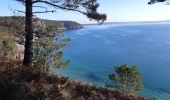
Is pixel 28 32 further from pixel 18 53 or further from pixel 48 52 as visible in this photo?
pixel 48 52

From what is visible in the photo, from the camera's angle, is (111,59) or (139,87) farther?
(111,59)

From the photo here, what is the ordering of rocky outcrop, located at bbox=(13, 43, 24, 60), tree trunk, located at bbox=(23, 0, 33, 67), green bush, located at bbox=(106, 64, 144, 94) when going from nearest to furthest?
1. tree trunk, located at bbox=(23, 0, 33, 67)
2. rocky outcrop, located at bbox=(13, 43, 24, 60)
3. green bush, located at bbox=(106, 64, 144, 94)

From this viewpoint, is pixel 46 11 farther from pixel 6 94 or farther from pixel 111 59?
pixel 111 59

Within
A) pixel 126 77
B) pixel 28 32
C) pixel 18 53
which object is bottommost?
pixel 126 77

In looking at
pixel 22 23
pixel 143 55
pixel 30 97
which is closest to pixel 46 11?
pixel 22 23

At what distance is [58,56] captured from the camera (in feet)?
185

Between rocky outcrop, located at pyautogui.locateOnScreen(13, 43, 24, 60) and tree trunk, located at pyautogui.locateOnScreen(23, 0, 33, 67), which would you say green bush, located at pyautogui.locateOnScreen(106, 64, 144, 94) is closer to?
rocky outcrop, located at pyautogui.locateOnScreen(13, 43, 24, 60)

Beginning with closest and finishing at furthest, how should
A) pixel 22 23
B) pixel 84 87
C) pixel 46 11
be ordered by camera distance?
pixel 84 87
pixel 46 11
pixel 22 23

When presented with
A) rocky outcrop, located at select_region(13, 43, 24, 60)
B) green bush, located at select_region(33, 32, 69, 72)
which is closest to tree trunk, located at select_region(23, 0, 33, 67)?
rocky outcrop, located at select_region(13, 43, 24, 60)

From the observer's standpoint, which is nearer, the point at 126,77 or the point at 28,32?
the point at 28,32

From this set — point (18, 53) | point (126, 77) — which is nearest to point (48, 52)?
point (126, 77)

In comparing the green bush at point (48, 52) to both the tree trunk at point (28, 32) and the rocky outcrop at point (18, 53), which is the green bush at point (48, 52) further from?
the tree trunk at point (28, 32)

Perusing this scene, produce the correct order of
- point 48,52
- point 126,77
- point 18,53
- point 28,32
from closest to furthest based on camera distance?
point 28,32, point 18,53, point 126,77, point 48,52

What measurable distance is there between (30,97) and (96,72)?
69431 mm
